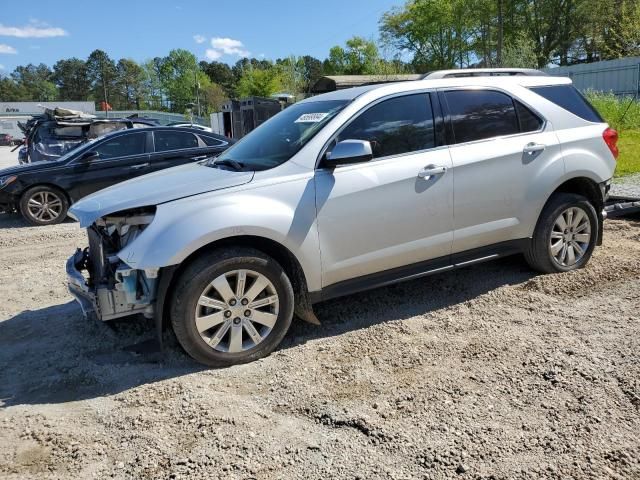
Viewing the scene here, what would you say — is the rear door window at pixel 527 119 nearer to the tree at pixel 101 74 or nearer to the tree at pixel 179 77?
the tree at pixel 179 77

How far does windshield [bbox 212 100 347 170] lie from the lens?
4.01 metres

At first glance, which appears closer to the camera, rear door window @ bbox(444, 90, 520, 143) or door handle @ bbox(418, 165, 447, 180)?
door handle @ bbox(418, 165, 447, 180)

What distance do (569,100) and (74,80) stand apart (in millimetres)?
127592

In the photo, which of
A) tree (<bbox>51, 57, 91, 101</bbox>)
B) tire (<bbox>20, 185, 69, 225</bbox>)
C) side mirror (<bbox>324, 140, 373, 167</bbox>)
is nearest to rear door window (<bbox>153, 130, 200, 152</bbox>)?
tire (<bbox>20, 185, 69, 225</bbox>)

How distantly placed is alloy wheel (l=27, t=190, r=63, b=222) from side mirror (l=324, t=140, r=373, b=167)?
7221 mm

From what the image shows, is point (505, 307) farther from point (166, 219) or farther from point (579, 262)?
point (166, 219)

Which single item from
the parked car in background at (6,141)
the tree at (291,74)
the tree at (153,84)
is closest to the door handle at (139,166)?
the tree at (291,74)

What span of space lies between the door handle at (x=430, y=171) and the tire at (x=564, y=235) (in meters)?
1.25

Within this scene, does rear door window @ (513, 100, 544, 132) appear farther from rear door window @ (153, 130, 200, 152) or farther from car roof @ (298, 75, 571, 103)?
rear door window @ (153, 130, 200, 152)

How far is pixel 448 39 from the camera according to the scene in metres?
63.3

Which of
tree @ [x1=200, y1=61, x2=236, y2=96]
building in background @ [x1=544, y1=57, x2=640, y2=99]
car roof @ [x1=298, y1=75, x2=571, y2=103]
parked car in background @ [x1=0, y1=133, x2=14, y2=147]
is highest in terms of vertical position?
tree @ [x1=200, y1=61, x2=236, y2=96]

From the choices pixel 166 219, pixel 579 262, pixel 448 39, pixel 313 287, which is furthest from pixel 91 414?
pixel 448 39

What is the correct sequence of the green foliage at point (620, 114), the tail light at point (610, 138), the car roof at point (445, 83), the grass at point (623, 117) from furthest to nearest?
the green foliage at point (620, 114) < the grass at point (623, 117) < the tail light at point (610, 138) < the car roof at point (445, 83)

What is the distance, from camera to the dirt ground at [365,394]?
2.65 meters
